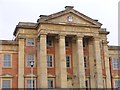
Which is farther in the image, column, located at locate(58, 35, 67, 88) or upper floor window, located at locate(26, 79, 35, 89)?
upper floor window, located at locate(26, 79, 35, 89)

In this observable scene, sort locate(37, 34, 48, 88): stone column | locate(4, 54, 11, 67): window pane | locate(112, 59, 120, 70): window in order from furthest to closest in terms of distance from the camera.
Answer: locate(112, 59, 120, 70): window → locate(4, 54, 11, 67): window pane → locate(37, 34, 48, 88): stone column

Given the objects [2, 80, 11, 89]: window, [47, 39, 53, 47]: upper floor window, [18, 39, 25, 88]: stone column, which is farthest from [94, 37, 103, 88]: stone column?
[2, 80, 11, 89]: window

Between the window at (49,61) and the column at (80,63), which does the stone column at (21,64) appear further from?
the column at (80,63)

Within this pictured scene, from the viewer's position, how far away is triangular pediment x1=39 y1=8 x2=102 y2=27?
36.1 meters

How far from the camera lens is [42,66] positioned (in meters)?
34.1

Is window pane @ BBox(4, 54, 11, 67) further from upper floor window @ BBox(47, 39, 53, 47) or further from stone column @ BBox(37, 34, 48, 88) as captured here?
upper floor window @ BBox(47, 39, 53, 47)

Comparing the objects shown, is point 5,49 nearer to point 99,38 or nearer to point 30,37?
point 30,37

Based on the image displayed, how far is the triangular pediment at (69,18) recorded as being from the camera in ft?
118

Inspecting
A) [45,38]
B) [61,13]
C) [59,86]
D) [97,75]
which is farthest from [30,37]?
[97,75]

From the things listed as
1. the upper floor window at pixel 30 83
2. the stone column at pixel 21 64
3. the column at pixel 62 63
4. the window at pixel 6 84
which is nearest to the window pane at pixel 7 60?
the stone column at pixel 21 64

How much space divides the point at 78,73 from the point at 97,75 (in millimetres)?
2985

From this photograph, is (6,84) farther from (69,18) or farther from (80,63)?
(69,18)

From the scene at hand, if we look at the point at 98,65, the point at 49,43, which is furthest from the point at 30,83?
the point at 98,65

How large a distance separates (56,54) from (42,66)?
407cm
